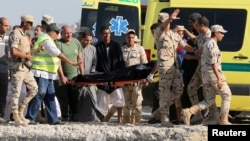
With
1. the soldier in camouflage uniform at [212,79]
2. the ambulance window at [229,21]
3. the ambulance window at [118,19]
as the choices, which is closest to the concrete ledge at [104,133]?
the soldier in camouflage uniform at [212,79]

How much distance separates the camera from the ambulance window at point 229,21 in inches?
490

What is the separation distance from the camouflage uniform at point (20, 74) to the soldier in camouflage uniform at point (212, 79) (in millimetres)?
2158

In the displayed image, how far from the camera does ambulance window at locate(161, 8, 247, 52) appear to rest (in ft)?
40.8

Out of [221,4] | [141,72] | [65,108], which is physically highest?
[221,4]

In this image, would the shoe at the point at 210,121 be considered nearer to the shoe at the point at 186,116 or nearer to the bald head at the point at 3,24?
the shoe at the point at 186,116

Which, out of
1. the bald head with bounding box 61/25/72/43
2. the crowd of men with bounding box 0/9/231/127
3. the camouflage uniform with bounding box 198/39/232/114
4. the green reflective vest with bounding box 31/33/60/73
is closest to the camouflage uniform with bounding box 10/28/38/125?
the crowd of men with bounding box 0/9/231/127

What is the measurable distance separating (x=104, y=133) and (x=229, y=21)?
4.15 meters

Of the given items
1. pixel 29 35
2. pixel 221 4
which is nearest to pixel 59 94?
pixel 29 35

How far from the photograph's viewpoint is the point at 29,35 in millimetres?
10828

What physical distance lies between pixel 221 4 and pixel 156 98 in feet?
6.74

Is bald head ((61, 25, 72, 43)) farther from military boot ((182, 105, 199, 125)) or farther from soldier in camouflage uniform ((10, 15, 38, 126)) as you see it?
military boot ((182, 105, 199, 125))

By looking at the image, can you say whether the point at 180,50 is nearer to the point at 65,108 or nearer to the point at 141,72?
the point at 141,72

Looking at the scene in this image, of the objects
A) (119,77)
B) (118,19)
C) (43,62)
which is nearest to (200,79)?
(119,77)

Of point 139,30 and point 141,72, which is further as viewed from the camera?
point 139,30
